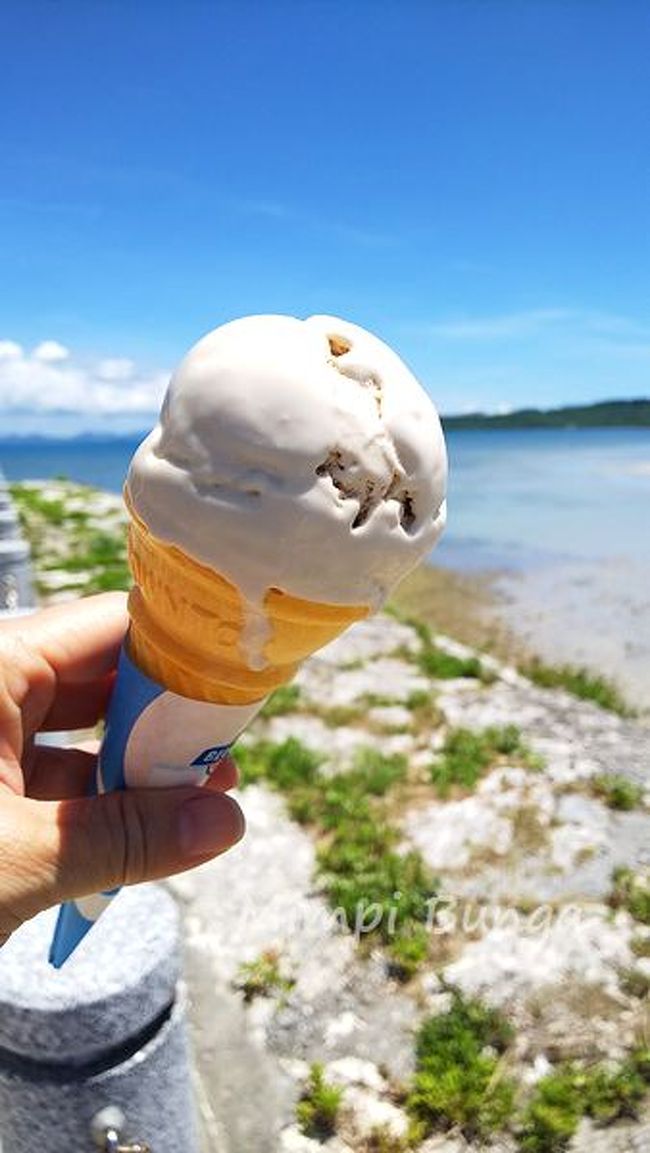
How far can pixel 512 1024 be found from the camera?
3127 mm

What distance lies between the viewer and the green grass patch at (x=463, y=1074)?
2783 millimetres

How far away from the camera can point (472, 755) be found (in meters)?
5.02

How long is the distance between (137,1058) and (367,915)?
191 cm

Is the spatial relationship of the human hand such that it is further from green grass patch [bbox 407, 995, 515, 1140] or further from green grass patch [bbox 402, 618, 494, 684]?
green grass patch [bbox 402, 618, 494, 684]

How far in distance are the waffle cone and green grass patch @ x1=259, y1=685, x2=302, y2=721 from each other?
415 centimetres

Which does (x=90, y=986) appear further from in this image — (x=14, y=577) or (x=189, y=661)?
(x=14, y=577)

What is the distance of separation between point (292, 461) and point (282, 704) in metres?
4.68

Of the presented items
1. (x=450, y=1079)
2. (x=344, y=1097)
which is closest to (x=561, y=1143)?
(x=450, y=1079)

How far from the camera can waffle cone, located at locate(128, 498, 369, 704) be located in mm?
1383

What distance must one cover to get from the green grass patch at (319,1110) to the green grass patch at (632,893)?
148 centimetres

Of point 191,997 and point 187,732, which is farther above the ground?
point 187,732

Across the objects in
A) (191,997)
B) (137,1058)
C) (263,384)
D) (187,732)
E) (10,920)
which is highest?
(263,384)

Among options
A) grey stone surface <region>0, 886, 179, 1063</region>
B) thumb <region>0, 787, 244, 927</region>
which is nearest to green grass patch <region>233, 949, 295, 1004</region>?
grey stone surface <region>0, 886, 179, 1063</region>

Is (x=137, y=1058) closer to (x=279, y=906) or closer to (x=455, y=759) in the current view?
(x=279, y=906)
